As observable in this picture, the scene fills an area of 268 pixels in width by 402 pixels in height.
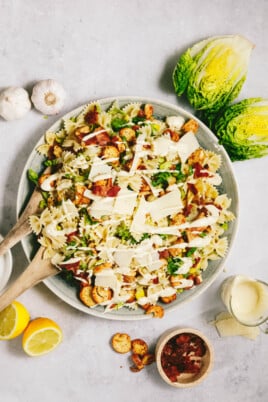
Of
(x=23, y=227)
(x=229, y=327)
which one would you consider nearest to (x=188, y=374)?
(x=229, y=327)

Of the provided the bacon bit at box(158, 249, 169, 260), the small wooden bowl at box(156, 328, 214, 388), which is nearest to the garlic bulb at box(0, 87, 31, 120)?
the bacon bit at box(158, 249, 169, 260)

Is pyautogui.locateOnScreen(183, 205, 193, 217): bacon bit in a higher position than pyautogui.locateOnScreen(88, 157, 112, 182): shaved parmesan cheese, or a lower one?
lower

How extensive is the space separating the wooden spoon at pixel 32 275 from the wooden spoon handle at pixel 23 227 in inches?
6.1

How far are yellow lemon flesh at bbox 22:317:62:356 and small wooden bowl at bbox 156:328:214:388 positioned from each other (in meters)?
0.69

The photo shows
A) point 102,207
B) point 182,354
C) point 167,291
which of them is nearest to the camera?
point 102,207

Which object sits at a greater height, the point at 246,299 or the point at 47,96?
the point at 47,96

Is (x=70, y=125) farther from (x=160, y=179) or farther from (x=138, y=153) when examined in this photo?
(x=160, y=179)

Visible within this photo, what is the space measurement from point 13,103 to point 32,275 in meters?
1.12

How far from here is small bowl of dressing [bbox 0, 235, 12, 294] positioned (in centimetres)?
349

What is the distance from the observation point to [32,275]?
11.1 ft

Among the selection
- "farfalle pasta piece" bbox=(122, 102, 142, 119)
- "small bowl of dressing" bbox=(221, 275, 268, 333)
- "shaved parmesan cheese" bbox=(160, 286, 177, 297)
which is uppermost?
"farfalle pasta piece" bbox=(122, 102, 142, 119)

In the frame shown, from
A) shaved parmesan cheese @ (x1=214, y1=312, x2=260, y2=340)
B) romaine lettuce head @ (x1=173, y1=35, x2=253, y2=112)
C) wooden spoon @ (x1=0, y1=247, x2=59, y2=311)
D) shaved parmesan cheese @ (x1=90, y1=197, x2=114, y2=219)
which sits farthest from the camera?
shaved parmesan cheese @ (x1=214, y1=312, x2=260, y2=340)

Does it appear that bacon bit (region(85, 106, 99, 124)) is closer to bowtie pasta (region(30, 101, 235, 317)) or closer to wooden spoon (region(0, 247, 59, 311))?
bowtie pasta (region(30, 101, 235, 317))

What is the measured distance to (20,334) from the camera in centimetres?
379
